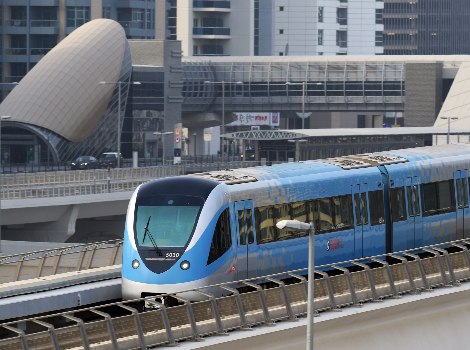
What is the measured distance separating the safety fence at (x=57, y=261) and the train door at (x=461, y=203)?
11.3m

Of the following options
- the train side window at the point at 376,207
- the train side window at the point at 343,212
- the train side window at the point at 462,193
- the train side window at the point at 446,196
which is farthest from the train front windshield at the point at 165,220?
the train side window at the point at 462,193

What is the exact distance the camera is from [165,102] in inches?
6914

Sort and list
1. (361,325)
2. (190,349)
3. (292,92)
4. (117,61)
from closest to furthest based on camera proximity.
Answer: (190,349) → (361,325) → (117,61) → (292,92)

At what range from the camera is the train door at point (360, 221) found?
44906mm

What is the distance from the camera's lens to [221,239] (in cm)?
3834

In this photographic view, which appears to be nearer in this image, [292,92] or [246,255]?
[246,255]

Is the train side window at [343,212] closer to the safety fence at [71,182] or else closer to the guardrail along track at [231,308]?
the guardrail along track at [231,308]

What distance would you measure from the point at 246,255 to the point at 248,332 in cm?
638

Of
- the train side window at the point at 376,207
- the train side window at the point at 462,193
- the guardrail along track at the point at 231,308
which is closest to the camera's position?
the guardrail along track at the point at 231,308

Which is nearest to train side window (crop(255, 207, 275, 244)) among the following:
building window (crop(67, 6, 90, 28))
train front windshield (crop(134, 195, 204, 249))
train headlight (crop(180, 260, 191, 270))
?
train front windshield (crop(134, 195, 204, 249))

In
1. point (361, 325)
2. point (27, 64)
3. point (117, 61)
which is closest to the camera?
point (361, 325)

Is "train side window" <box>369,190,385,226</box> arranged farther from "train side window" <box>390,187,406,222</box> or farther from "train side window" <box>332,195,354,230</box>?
"train side window" <box>332,195,354,230</box>

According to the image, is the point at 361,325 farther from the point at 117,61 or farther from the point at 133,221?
the point at 117,61

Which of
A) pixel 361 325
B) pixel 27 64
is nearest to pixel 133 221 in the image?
pixel 361 325
